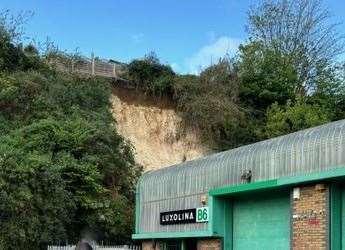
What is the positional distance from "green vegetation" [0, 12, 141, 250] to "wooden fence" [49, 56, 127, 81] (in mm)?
1163

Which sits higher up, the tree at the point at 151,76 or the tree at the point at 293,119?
the tree at the point at 151,76

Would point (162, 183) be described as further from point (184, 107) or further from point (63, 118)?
point (184, 107)

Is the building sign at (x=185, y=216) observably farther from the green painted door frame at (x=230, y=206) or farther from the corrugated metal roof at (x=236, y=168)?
the green painted door frame at (x=230, y=206)

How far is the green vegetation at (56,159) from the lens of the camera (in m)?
25.6

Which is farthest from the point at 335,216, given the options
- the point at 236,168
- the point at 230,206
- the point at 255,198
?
the point at 230,206

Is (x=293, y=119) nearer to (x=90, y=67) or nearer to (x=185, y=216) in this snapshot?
(x=90, y=67)

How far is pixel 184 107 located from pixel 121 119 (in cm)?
396

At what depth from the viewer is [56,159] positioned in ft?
97.7

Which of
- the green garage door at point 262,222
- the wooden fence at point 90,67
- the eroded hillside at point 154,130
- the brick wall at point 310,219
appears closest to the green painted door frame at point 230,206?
the brick wall at point 310,219

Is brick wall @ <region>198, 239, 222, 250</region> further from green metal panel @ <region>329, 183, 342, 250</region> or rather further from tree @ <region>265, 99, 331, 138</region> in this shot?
tree @ <region>265, 99, 331, 138</region>

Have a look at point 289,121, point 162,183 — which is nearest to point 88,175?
point 162,183

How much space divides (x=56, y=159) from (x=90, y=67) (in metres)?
11.8

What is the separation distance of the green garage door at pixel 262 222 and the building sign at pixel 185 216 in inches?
40.9

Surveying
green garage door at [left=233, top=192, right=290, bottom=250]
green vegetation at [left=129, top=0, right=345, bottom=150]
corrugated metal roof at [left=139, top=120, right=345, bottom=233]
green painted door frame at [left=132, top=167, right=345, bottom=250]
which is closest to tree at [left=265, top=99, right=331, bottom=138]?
green vegetation at [left=129, top=0, right=345, bottom=150]
